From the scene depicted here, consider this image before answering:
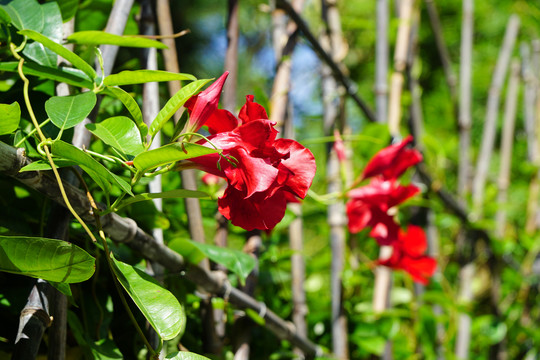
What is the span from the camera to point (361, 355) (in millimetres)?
864

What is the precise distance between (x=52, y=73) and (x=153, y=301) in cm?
19

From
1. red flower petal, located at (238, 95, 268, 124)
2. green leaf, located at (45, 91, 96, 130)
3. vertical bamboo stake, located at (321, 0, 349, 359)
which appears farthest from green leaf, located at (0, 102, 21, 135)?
vertical bamboo stake, located at (321, 0, 349, 359)

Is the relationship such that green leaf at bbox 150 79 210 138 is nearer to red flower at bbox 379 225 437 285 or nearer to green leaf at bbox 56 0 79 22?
green leaf at bbox 56 0 79 22

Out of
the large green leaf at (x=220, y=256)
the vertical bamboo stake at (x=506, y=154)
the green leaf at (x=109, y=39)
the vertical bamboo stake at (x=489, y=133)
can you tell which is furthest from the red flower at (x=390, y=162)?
the vertical bamboo stake at (x=506, y=154)

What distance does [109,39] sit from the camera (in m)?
0.40

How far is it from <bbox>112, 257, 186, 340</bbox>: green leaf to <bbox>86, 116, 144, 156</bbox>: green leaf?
7cm

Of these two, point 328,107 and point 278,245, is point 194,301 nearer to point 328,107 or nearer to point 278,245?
point 278,245

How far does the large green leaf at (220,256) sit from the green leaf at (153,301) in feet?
0.38

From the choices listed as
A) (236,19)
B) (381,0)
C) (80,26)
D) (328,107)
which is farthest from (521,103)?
(80,26)

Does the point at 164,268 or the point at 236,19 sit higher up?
the point at 236,19

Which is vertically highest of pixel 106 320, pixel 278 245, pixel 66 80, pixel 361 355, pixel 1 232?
pixel 66 80

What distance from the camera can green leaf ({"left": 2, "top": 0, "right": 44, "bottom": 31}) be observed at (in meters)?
0.39

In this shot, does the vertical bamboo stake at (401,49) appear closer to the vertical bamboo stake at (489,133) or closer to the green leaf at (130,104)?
the vertical bamboo stake at (489,133)

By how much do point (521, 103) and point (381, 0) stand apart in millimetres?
1505
